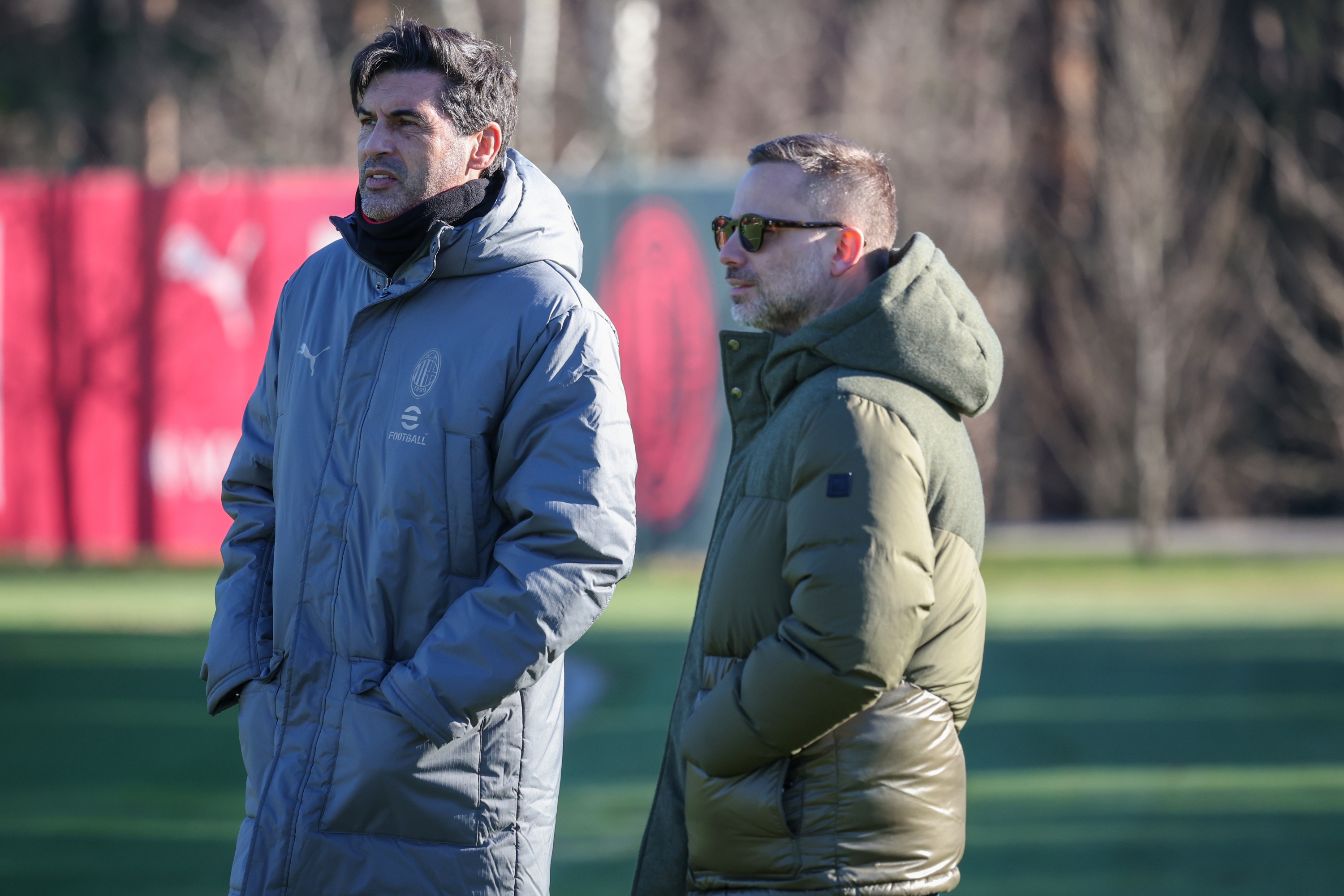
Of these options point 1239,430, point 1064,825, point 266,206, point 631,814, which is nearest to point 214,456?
point 266,206

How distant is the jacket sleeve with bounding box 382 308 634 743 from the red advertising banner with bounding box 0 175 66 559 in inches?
618

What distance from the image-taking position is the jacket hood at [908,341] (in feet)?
9.14

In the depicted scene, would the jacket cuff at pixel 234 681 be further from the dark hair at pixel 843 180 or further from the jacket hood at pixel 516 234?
the dark hair at pixel 843 180

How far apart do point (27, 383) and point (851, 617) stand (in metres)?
16.6

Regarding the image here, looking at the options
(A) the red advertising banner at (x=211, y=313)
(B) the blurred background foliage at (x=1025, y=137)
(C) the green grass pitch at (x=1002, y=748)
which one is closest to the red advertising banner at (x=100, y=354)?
(A) the red advertising banner at (x=211, y=313)

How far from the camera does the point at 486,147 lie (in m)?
3.14

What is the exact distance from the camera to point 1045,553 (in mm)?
19156

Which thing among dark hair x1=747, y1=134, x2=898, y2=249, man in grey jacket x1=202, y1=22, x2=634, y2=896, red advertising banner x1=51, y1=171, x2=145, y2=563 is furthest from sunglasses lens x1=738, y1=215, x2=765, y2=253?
red advertising banner x1=51, y1=171, x2=145, y2=563

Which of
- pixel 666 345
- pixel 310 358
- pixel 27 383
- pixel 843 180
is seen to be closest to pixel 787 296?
pixel 843 180

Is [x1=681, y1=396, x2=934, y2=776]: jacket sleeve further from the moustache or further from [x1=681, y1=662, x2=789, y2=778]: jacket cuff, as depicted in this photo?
the moustache

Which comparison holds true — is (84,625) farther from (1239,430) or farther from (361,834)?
(1239,430)

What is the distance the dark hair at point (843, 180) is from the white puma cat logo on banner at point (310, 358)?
0.96 meters

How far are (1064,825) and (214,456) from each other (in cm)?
1252

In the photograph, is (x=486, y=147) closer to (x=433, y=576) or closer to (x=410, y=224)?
(x=410, y=224)
